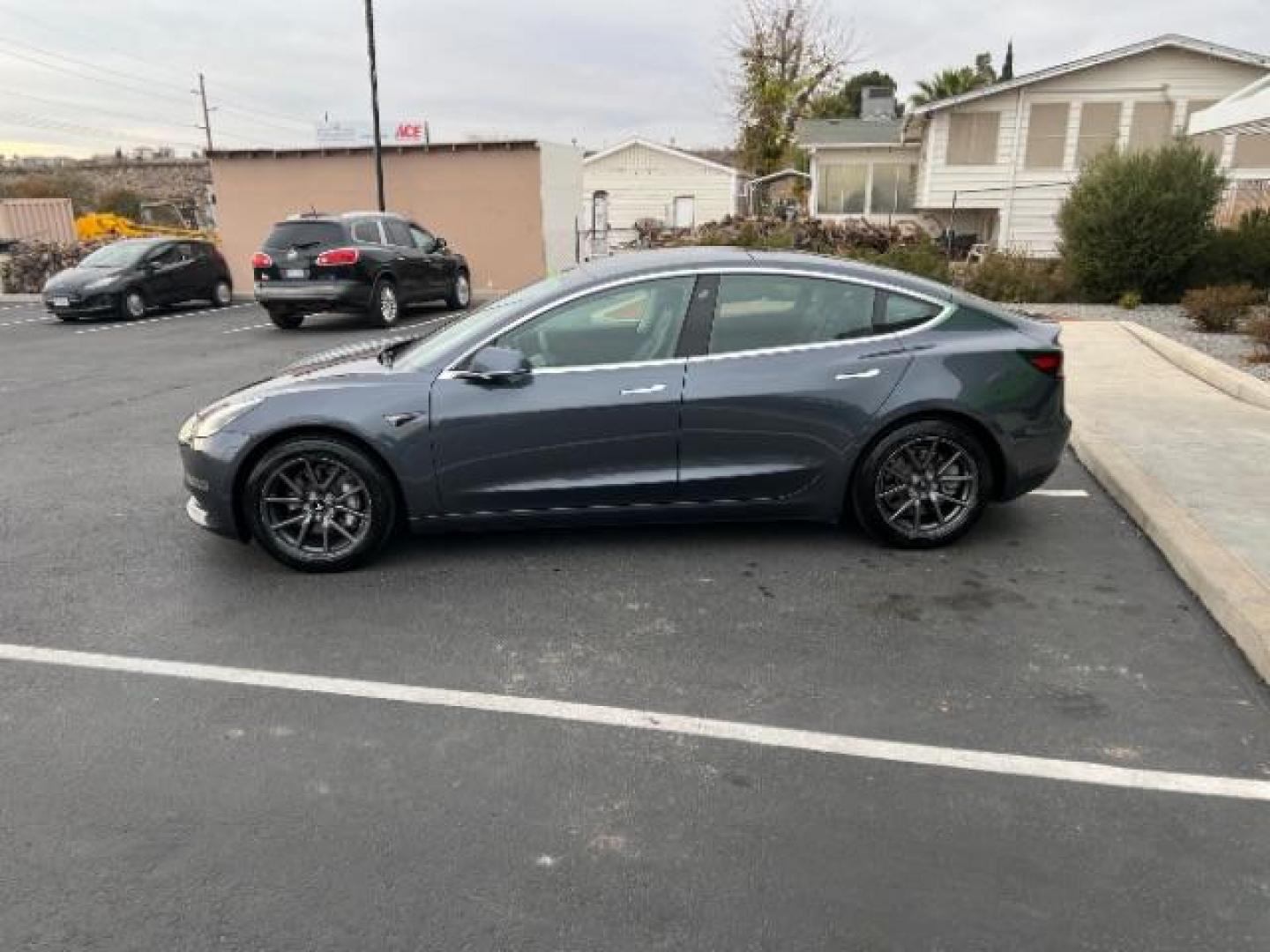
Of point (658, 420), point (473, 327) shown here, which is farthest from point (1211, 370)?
point (473, 327)

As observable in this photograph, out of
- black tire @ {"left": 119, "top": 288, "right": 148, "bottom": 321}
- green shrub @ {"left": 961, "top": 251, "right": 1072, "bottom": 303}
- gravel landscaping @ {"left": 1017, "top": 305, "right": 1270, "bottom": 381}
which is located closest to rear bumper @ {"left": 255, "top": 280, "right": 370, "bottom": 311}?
black tire @ {"left": 119, "top": 288, "right": 148, "bottom": 321}

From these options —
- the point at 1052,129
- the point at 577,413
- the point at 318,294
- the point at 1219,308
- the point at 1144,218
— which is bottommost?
the point at 318,294

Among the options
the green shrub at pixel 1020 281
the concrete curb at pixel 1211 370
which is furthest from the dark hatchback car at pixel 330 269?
the concrete curb at pixel 1211 370

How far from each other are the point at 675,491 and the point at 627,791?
1.99m

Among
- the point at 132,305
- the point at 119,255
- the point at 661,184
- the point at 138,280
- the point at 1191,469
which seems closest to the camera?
the point at 1191,469

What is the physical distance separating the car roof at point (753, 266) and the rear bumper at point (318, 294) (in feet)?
34.3

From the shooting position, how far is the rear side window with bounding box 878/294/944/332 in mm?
4898

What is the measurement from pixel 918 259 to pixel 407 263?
816cm

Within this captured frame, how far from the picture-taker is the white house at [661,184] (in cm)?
4584

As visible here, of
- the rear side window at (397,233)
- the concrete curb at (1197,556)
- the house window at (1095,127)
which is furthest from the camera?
the house window at (1095,127)

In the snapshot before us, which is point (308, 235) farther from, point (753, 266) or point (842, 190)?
point (842, 190)

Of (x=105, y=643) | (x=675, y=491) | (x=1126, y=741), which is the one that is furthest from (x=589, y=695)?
(x=105, y=643)

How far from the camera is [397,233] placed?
52.6 feet

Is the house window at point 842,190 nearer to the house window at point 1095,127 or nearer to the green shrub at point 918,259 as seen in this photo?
the house window at point 1095,127
